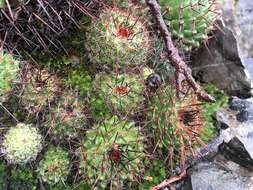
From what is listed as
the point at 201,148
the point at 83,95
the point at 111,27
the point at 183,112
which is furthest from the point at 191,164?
the point at 111,27

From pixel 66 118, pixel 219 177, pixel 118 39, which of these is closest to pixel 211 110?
pixel 219 177

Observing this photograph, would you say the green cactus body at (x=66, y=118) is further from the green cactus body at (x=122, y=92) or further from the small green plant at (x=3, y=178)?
the small green plant at (x=3, y=178)

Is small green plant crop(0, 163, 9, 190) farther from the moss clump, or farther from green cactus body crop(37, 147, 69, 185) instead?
the moss clump

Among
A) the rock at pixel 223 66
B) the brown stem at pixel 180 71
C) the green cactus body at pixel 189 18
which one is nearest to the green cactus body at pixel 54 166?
the brown stem at pixel 180 71

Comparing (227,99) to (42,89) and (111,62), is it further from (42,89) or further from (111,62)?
(42,89)

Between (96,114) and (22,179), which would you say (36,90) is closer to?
(96,114)

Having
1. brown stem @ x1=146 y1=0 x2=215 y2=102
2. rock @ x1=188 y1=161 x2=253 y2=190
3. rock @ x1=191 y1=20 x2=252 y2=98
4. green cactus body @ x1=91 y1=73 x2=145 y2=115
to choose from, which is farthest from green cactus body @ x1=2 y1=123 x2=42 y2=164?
rock @ x1=191 y1=20 x2=252 y2=98
